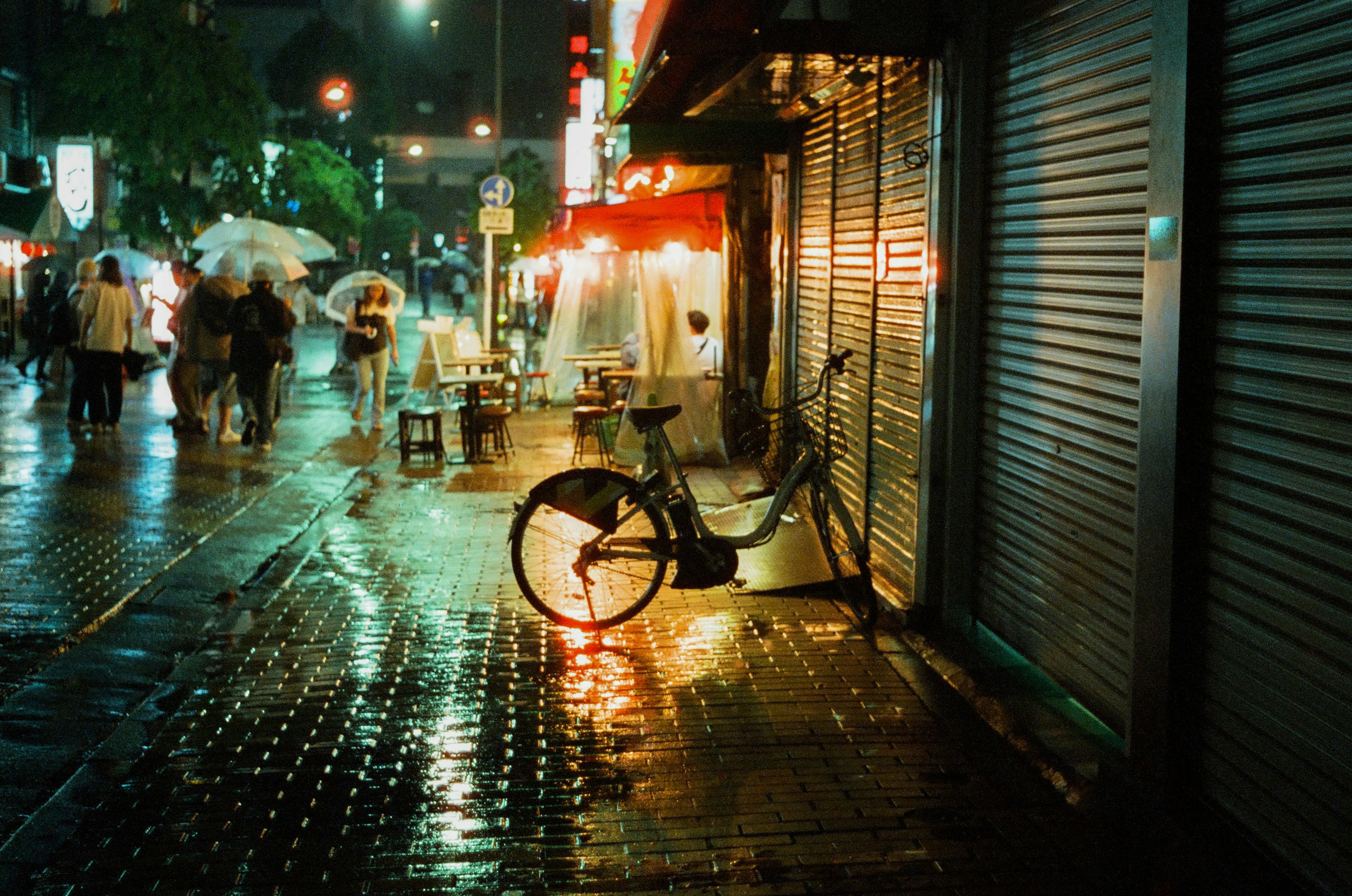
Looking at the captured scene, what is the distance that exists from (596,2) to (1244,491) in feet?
78.2

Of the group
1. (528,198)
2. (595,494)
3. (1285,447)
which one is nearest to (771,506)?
(595,494)

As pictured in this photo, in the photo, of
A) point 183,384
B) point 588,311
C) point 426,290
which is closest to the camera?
point 183,384

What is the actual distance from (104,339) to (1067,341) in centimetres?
1336

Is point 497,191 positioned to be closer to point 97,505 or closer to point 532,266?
point 97,505

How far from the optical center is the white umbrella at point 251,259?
19.8 m

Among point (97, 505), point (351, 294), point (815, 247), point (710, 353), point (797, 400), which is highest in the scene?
point (815, 247)

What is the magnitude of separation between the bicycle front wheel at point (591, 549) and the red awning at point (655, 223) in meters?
8.77

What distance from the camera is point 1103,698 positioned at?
17.9ft

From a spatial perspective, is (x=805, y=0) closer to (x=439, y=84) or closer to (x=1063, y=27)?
(x=1063, y=27)

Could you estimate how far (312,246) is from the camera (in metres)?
25.9

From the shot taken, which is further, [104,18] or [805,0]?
[104,18]

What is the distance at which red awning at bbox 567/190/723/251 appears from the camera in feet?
53.8

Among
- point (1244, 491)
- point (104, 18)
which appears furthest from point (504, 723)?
point (104, 18)

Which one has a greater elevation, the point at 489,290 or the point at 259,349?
the point at 489,290
